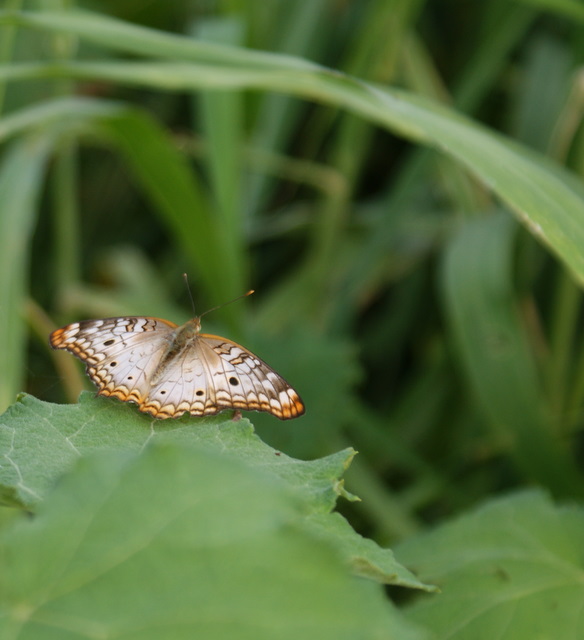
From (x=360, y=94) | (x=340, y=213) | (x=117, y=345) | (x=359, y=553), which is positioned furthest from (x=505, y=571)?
(x=340, y=213)

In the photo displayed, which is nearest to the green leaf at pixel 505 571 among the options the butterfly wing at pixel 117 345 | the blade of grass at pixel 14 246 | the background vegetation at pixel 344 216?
the background vegetation at pixel 344 216

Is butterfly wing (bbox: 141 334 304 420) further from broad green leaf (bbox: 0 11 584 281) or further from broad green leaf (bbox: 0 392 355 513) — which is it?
broad green leaf (bbox: 0 11 584 281)

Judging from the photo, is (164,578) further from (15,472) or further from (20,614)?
(15,472)

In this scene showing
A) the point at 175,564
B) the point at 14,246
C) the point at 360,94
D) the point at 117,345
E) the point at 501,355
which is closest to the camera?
the point at 175,564

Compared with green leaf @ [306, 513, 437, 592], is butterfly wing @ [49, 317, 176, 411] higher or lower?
higher

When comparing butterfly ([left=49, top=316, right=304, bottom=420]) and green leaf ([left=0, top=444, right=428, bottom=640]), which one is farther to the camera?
butterfly ([left=49, top=316, right=304, bottom=420])

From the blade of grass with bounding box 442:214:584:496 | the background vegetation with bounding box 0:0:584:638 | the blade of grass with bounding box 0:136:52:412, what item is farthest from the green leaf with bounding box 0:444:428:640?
the blade of grass with bounding box 442:214:584:496

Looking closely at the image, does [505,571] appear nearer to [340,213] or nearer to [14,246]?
[14,246]
